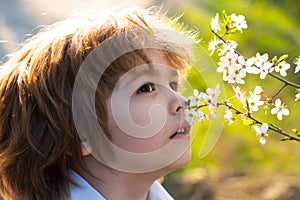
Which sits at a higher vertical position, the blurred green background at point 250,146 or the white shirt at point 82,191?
the blurred green background at point 250,146

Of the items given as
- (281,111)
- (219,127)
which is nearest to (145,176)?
(219,127)

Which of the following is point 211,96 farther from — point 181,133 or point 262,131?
point 181,133

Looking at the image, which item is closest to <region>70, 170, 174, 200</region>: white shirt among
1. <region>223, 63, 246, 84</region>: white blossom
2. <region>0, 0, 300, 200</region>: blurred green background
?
<region>223, 63, 246, 84</region>: white blossom

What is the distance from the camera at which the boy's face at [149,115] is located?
1454 mm

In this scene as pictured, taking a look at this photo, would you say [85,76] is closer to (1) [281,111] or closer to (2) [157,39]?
(2) [157,39]

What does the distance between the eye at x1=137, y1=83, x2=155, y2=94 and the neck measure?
171 mm

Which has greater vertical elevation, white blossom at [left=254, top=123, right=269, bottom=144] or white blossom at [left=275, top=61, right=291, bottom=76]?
white blossom at [left=275, top=61, right=291, bottom=76]

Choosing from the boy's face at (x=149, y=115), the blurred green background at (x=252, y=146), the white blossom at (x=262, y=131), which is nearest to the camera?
the white blossom at (x=262, y=131)

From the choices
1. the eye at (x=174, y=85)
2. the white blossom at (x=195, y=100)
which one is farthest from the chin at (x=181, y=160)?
the white blossom at (x=195, y=100)

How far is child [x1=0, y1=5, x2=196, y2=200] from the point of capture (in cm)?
147

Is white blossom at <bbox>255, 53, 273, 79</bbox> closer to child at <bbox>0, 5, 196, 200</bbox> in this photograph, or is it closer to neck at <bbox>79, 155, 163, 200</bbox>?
child at <bbox>0, 5, 196, 200</bbox>

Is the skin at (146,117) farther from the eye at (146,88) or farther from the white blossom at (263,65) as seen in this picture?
the white blossom at (263,65)

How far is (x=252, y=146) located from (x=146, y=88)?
5.89 feet

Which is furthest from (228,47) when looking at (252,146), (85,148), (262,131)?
(252,146)
